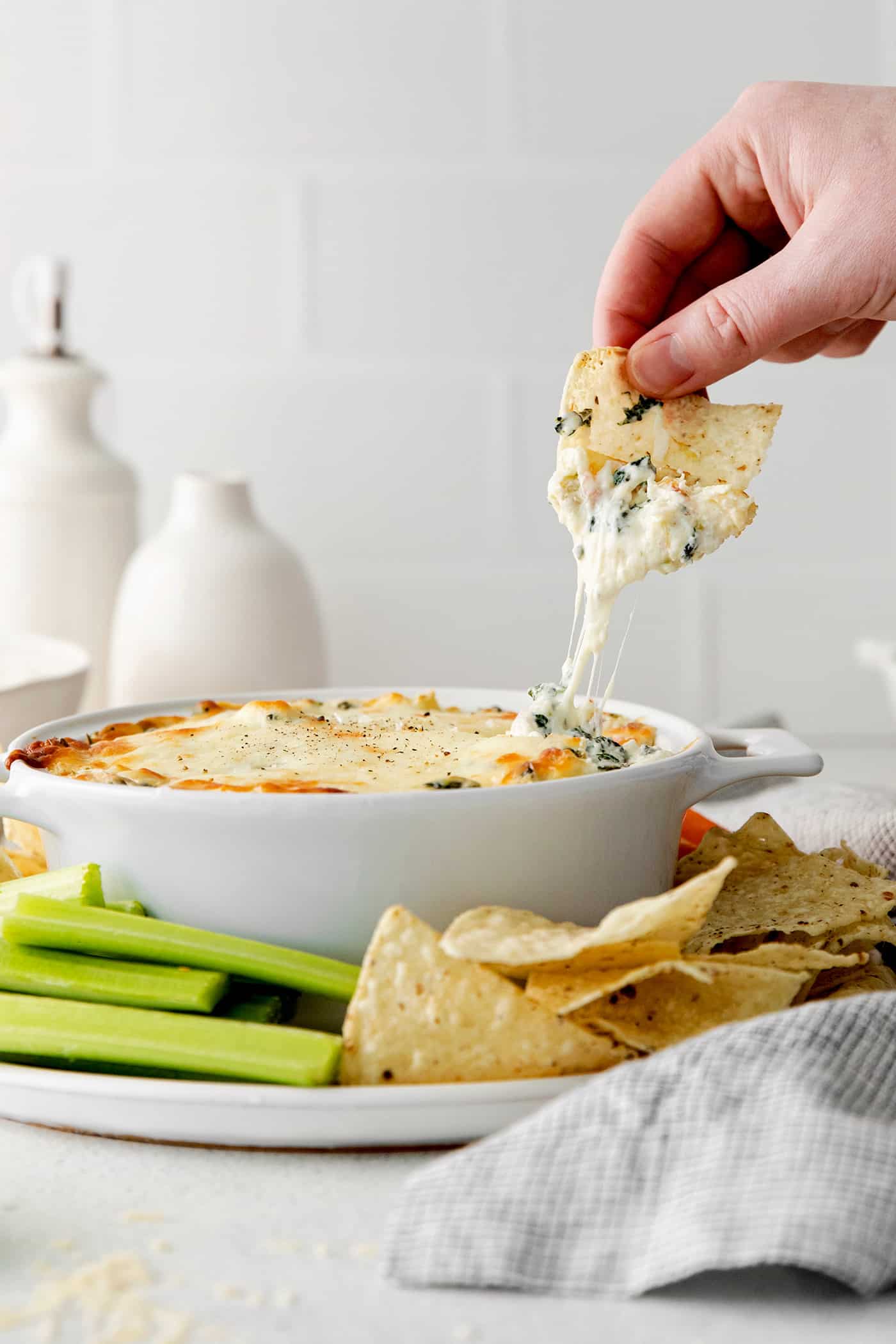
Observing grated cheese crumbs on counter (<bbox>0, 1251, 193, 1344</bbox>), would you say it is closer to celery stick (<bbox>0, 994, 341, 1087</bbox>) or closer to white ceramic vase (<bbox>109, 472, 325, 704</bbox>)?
celery stick (<bbox>0, 994, 341, 1087</bbox>)

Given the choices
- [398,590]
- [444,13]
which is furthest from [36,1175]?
[444,13]

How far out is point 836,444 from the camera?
339cm

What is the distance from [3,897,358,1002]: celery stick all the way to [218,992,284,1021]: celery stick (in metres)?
0.02

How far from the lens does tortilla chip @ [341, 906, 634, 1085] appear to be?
0.97 meters

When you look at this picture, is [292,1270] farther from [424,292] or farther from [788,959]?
[424,292]

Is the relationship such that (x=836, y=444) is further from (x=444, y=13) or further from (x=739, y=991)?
(x=739, y=991)

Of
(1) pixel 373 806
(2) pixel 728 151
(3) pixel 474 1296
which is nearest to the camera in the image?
(3) pixel 474 1296

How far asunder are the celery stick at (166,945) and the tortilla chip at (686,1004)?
0.55ft

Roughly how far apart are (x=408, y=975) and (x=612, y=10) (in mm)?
2733

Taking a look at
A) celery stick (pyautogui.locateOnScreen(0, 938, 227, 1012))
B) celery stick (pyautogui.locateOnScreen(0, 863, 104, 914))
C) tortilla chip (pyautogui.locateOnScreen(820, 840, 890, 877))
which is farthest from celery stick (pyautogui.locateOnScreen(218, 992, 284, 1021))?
tortilla chip (pyautogui.locateOnScreen(820, 840, 890, 877))

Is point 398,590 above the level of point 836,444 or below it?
below

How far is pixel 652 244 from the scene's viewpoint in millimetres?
1712

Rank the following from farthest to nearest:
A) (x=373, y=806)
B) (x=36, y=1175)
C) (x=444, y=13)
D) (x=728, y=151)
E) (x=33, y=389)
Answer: (x=444, y=13), (x=33, y=389), (x=728, y=151), (x=373, y=806), (x=36, y=1175)

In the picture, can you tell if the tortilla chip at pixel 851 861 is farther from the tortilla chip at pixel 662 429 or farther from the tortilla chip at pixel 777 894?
the tortilla chip at pixel 662 429
